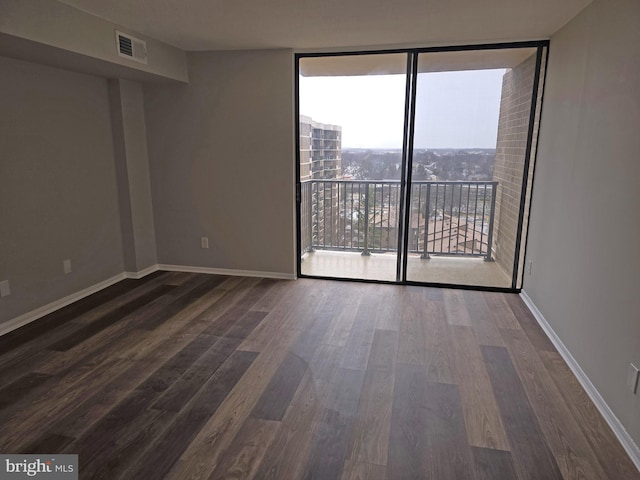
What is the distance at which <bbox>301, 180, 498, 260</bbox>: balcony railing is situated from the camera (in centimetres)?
397

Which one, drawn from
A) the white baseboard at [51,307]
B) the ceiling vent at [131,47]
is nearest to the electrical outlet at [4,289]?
the white baseboard at [51,307]

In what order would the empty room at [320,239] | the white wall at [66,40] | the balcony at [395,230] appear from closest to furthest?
the empty room at [320,239], the white wall at [66,40], the balcony at [395,230]

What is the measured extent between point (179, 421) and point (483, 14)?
323cm

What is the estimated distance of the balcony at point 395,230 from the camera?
400cm

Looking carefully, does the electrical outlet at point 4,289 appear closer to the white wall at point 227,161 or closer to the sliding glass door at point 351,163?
the white wall at point 227,161

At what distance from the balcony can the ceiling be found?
133cm

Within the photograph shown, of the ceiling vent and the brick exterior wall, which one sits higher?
the ceiling vent

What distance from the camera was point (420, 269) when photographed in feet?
13.9

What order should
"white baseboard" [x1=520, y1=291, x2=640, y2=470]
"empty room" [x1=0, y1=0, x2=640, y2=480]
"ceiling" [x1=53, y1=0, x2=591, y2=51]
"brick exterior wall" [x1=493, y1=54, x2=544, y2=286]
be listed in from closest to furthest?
1. "white baseboard" [x1=520, y1=291, x2=640, y2=470]
2. "empty room" [x1=0, y1=0, x2=640, y2=480]
3. "ceiling" [x1=53, y1=0, x2=591, y2=51]
4. "brick exterior wall" [x1=493, y1=54, x2=544, y2=286]

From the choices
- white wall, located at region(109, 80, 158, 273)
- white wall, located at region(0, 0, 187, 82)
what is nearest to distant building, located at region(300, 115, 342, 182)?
white wall, located at region(0, 0, 187, 82)

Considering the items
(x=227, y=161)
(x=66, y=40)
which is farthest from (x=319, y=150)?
(x=66, y=40)

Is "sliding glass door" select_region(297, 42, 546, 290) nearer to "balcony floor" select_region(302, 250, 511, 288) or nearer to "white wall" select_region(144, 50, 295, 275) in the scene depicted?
"balcony floor" select_region(302, 250, 511, 288)

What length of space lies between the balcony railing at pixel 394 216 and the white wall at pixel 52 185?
207 centimetres

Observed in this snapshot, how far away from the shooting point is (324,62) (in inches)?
157
